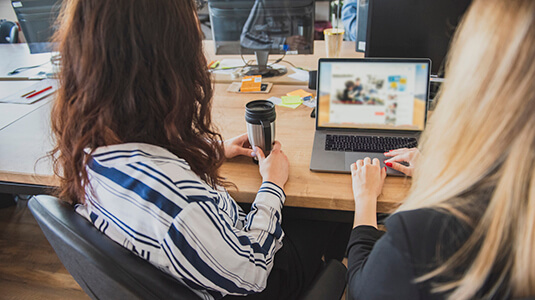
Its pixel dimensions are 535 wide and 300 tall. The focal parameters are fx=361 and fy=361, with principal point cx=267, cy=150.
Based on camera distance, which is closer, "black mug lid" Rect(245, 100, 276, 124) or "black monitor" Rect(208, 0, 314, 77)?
"black mug lid" Rect(245, 100, 276, 124)

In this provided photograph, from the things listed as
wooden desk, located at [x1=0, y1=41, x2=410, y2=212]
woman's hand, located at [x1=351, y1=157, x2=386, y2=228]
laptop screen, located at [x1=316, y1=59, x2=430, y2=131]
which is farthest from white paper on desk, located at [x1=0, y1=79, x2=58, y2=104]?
woman's hand, located at [x1=351, y1=157, x2=386, y2=228]

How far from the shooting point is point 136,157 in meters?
0.63

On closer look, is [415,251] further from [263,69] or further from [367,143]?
[263,69]

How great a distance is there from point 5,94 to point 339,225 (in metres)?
1.65

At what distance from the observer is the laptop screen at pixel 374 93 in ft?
3.48

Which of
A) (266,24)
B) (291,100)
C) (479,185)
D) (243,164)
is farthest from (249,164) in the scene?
(266,24)

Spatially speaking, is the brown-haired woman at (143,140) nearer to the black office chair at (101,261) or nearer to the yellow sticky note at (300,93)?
the black office chair at (101,261)

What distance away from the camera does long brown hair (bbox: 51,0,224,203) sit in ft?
2.08

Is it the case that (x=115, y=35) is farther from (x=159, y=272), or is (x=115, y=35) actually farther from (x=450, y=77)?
(x=450, y=77)

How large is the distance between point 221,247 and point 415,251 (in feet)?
1.11

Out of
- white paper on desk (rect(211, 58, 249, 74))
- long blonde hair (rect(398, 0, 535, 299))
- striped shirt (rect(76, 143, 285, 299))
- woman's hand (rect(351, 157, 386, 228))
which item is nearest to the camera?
long blonde hair (rect(398, 0, 535, 299))

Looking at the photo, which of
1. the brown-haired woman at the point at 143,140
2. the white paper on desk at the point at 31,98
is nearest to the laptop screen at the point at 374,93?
the brown-haired woman at the point at 143,140

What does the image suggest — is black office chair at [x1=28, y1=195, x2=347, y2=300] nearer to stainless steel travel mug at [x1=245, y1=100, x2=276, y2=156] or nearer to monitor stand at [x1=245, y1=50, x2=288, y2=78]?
stainless steel travel mug at [x1=245, y1=100, x2=276, y2=156]

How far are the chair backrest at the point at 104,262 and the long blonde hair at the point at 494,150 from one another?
0.41 metres
